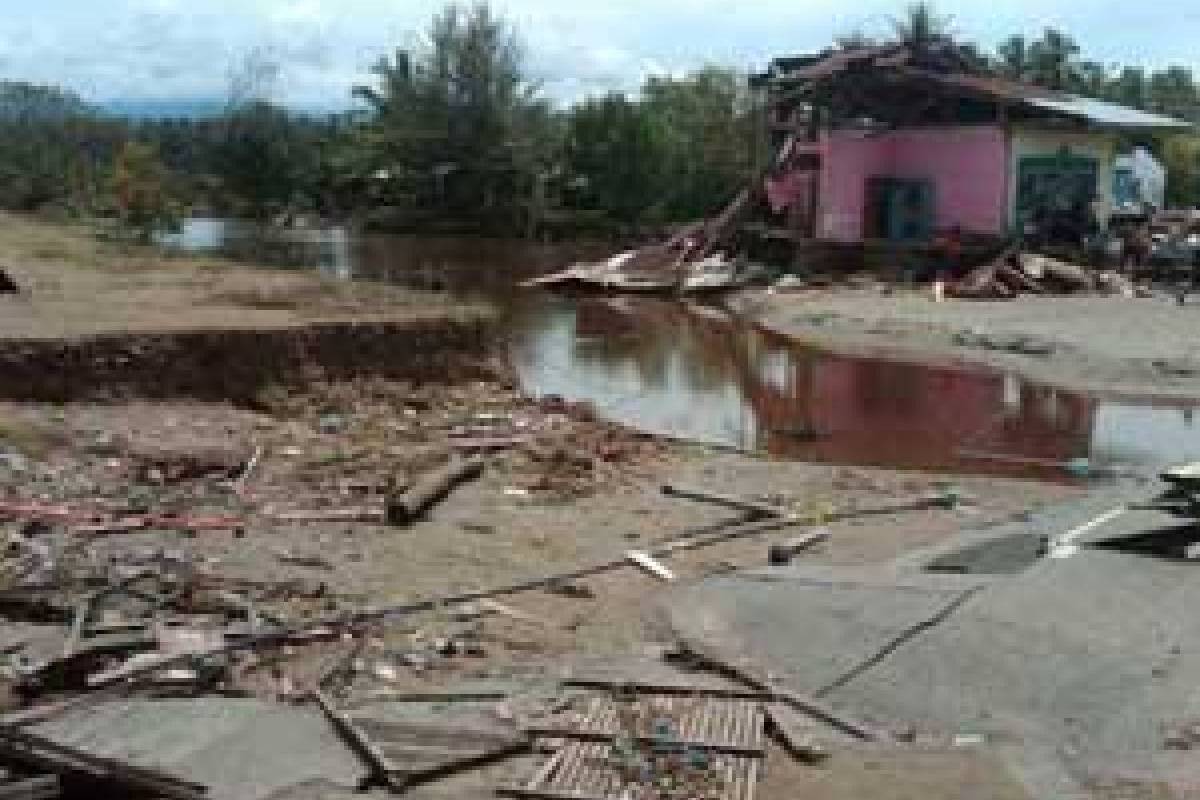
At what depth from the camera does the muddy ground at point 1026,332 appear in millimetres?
25391

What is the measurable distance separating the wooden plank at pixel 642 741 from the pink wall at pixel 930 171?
110ft

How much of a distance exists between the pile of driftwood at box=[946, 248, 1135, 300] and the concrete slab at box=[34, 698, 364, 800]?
28049mm

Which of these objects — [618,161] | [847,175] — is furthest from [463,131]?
[847,175]

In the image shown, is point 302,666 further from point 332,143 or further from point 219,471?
Answer: point 332,143

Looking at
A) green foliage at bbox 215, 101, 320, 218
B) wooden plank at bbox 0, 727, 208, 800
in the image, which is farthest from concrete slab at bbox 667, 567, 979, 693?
green foliage at bbox 215, 101, 320, 218

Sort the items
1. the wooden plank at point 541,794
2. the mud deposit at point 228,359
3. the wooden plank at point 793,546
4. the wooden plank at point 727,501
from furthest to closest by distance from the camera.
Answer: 1. the mud deposit at point 228,359
2. the wooden plank at point 727,501
3. the wooden plank at point 793,546
4. the wooden plank at point 541,794

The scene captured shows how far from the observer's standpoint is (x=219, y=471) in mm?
13938

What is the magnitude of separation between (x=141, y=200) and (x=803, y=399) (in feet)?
82.3

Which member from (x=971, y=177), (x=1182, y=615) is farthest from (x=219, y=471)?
(x=971, y=177)

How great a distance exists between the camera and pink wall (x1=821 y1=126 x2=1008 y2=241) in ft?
132

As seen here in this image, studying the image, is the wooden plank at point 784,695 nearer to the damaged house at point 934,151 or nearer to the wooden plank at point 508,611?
the wooden plank at point 508,611

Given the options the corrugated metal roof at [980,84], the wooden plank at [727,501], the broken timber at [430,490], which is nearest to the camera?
the broken timber at [430,490]

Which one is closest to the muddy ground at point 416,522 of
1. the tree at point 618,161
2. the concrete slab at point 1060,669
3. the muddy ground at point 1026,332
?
the concrete slab at point 1060,669

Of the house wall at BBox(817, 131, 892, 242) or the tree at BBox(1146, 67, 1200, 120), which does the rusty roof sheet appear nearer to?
the house wall at BBox(817, 131, 892, 242)
